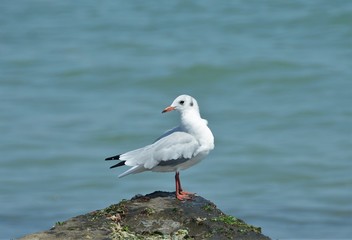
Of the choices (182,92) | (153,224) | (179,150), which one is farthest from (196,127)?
(182,92)

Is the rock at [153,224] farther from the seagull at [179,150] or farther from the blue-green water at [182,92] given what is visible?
the blue-green water at [182,92]

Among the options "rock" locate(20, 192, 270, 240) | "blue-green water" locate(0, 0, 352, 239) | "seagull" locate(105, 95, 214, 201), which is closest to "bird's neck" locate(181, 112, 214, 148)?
"seagull" locate(105, 95, 214, 201)

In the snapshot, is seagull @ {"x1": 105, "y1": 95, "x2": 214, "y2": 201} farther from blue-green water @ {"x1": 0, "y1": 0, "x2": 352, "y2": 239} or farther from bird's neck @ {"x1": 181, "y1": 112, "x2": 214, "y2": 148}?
blue-green water @ {"x1": 0, "y1": 0, "x2": 352, "y2": 239}

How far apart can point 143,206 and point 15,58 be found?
8761 millimetres

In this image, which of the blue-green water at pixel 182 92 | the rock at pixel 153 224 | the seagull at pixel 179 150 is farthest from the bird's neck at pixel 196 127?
the blue-green water at pixel 182 92

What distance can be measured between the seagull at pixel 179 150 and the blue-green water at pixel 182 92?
2.17 m

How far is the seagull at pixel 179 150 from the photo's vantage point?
724 cm

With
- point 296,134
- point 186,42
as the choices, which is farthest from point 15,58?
point 296,134

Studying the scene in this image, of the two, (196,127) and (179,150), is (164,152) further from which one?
(196,127)

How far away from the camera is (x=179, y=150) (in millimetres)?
7281

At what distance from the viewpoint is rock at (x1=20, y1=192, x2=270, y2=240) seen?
6422 mm

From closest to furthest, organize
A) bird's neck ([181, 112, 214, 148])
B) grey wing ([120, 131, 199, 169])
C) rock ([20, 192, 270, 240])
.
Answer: rock ([20, 192, 270, 240]), grey wing ([120, 131, 199, 169]), bird's neck ([181, 112, 214, 148])

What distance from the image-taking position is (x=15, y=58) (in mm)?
15203

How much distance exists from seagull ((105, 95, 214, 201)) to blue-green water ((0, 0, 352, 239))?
2.17 metres
